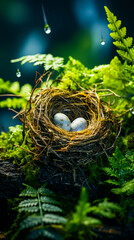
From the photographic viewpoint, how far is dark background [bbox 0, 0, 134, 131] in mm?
2477

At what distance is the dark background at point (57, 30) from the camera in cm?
248

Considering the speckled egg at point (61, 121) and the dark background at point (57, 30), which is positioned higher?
the dark background at point (57, 30)

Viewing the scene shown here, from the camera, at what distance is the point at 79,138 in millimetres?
1352

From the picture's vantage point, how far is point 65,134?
1435 mm

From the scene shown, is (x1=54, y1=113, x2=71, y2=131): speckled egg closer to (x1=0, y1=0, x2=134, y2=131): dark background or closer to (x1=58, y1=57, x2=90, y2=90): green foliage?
(x1=58, y1=57, x2=90, y2=90): green foliage

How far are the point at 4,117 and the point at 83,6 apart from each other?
1.88 m

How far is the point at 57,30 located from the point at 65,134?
5.90 feet

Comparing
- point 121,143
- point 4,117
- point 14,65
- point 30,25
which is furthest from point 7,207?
point 30,25

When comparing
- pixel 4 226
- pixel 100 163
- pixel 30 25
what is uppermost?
pixel 30 25

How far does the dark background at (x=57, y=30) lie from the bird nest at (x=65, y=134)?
109 cm

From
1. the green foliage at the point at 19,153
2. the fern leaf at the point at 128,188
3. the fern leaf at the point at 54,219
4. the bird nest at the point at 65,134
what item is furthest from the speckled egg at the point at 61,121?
the fern leaf at the point at 54,219

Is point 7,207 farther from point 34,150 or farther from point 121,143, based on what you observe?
point 121,143

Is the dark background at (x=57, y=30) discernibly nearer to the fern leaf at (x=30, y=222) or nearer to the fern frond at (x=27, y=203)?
the fern frond at (x=27, y=203)

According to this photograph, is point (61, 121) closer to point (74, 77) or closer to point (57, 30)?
point (74, 77)
